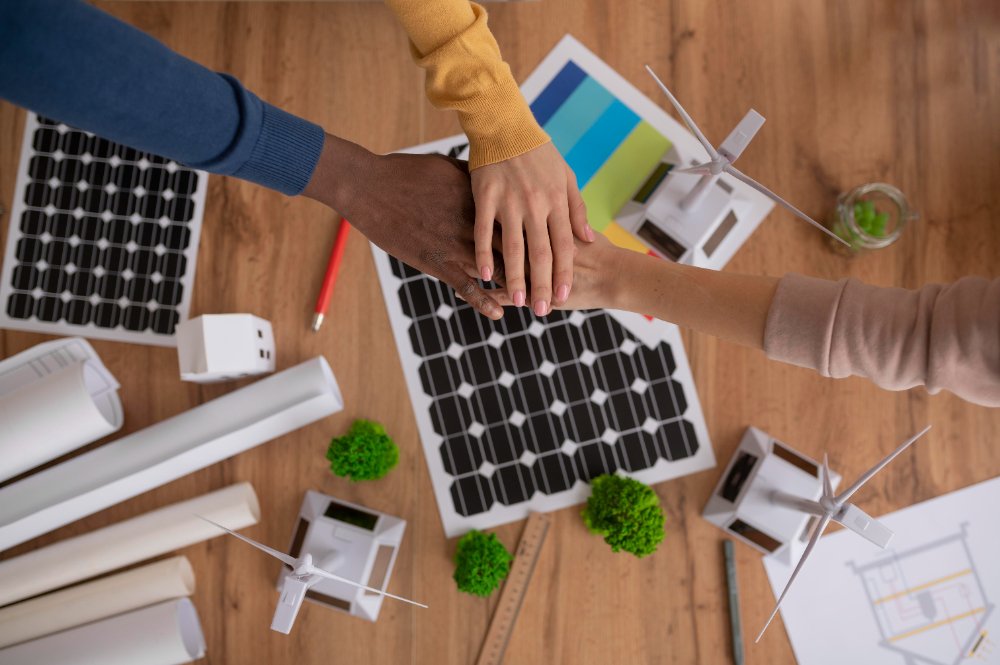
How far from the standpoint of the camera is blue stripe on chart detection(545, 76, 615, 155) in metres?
0.84

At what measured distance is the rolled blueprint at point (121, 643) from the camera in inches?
29.4

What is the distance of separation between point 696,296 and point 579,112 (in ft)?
1.01

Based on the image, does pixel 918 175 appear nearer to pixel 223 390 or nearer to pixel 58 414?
pixel 223 390

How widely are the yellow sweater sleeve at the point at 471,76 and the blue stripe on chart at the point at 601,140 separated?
15cm

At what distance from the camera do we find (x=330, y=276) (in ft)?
2.70

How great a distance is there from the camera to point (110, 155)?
0.85m

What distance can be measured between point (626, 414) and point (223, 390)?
493mm

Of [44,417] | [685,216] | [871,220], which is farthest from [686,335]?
[44,417]

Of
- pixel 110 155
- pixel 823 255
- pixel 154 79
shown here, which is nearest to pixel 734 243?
pixel 823 255

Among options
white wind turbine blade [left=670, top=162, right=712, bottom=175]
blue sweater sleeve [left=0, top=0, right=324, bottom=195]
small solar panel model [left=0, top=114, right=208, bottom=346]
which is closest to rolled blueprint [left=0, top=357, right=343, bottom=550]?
small solar panel model [left=0, top=114, right=208, bottom=346]

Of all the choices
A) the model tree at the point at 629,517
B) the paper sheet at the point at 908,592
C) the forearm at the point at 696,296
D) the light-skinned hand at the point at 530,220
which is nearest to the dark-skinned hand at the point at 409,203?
the light-skinned hand at the point at 530,220

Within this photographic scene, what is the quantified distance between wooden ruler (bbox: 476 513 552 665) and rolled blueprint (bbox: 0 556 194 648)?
361mm

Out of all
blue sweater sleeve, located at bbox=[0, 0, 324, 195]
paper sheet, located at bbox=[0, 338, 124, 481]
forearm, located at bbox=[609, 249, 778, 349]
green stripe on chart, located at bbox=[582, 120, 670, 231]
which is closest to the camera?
blue sweater sleeve, located at bbox=[0, 0, 324, 195]

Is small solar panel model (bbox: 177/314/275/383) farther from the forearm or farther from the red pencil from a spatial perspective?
the forearm
